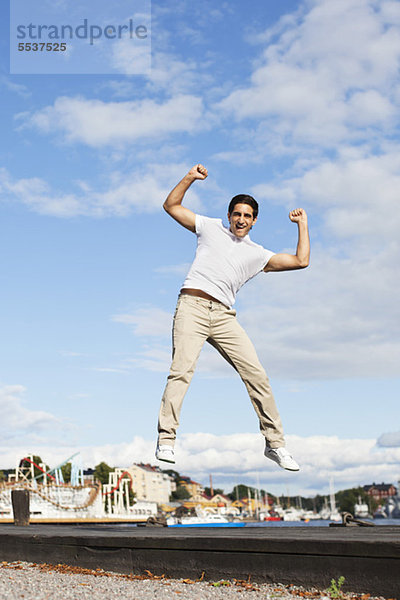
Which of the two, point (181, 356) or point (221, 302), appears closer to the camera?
point (181, 356)

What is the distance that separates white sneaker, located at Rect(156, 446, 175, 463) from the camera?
17.3ft

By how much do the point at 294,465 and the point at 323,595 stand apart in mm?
2391

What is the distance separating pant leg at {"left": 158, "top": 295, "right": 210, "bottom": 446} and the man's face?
83 centimetres

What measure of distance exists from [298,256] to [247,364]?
1186 mm

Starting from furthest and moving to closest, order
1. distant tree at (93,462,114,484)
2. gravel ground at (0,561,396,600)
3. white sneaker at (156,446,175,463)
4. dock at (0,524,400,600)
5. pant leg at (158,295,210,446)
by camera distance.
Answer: distant tree at (93,462,114,484) → pant leg at (158,295,210,446) → white sneaker at (156,446,175,463) → gravel ground at (0,561,396,600) → dock at (0,524,400,600)

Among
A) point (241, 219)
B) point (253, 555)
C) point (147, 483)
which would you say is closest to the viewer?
point (253, 555)

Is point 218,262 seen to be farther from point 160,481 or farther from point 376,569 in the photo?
point 160,481

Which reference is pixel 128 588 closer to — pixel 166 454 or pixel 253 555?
pixel 253 555

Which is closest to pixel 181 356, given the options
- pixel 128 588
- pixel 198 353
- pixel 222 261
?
pixel 198 353

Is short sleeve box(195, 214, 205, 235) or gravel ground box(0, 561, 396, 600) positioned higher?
short sleeve box(195, 214, 205, 235)

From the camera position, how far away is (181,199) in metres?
5.84

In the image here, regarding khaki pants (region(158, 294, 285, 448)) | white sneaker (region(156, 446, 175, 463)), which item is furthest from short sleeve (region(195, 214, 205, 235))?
white sneaker (region(156, 446, 175, 463))

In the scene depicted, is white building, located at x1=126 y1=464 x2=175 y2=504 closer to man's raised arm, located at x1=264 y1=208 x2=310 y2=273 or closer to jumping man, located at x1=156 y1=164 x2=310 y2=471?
jumping man, located at x1=156 y1=164 x2=310 y2=471

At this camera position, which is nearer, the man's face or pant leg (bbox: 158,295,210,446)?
pant leg (bbox: 158,295,210,446)
